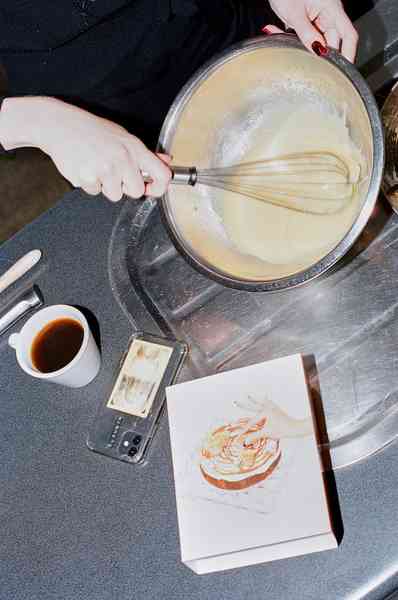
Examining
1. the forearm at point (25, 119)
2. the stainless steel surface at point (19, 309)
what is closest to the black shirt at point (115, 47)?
the forearm at point (25, 119)

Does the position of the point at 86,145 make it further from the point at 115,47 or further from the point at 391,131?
the point at 391,131

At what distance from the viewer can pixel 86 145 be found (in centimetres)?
87

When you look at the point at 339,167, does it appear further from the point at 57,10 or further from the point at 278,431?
the point at 57,10

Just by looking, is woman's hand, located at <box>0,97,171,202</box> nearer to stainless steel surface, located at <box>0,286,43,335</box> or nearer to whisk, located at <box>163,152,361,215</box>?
whisk, located at <box>163,152,361,215</box>

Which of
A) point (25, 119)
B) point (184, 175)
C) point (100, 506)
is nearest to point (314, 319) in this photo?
point (184, 175)

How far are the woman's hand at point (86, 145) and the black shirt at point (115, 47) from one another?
11 centimetres

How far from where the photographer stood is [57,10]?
0.95 metres

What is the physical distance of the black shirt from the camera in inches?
37.7

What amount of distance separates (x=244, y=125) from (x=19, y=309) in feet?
1.43

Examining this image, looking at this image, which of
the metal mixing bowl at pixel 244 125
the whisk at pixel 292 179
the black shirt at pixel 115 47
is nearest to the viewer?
the metal mixing bowl at pixel 244 125

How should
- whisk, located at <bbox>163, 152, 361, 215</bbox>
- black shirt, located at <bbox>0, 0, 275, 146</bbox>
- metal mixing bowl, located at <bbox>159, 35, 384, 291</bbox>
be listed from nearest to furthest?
metal mixing bowl, located at <bbox>159, 35, 384, 291</bbox>
whisk, located at <bbox>163, 152, 361, 215</bbox>
black shirt, located at <bbox>0, 0, 275, 146</bbox>

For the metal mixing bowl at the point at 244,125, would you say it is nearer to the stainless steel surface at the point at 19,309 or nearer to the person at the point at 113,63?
the person at the point at 113,63

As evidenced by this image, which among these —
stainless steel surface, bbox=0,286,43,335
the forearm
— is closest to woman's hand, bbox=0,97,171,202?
the forearm

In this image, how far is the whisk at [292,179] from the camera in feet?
2.80
